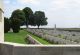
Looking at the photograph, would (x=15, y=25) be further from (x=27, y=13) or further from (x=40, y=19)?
(x=40, y=19)

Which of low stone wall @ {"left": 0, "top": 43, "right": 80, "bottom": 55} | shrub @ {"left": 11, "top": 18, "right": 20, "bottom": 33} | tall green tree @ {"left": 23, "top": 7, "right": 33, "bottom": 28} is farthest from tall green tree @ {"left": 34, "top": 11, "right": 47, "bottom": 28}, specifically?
low stone wall @ {"left": 0, "top": 43, "right": 80, "bottom": 55}

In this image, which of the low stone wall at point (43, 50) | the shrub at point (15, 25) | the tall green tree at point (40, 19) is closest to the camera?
the low stone wall at point (43, 50)

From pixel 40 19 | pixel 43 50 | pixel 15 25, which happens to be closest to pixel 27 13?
pixel 40 19

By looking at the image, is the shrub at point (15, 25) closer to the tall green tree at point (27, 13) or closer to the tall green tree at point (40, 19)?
the tall green tree at point (27, 13)

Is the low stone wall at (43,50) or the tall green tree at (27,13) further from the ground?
the tall green tree at (27,13)

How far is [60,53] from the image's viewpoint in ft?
15.0

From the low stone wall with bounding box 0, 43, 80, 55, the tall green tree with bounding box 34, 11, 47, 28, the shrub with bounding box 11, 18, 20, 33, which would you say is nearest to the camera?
the low stone wall with bounding box 0, 43, 80, 55

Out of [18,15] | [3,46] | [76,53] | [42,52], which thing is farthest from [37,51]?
[18,15]

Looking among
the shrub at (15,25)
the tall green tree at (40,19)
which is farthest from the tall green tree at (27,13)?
the shrub at (15,25)

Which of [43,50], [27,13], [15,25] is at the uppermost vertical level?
[27,13]

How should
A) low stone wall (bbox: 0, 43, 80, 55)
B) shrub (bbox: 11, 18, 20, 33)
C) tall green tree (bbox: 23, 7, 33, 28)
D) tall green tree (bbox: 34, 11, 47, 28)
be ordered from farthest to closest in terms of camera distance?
tall green tree (bbox: 34, 11, 47, 28)
tall green tree (bbox: 23, 7, 33, 28)
shrub (bbox: 11, 18, 20, 33)
low stone wall (bbox: 0, 43, 80, 55)

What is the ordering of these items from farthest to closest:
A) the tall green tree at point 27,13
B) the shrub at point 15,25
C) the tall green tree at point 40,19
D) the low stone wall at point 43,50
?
the tall green tree at point 40,19
the tall green tree at point 27,13
the shrub at point 15,25
the low stone wall at point 43,50

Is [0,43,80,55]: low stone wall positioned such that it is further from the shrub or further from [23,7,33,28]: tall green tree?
[23,7,33,28]: tall green tree

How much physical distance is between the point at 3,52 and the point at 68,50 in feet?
5.15
